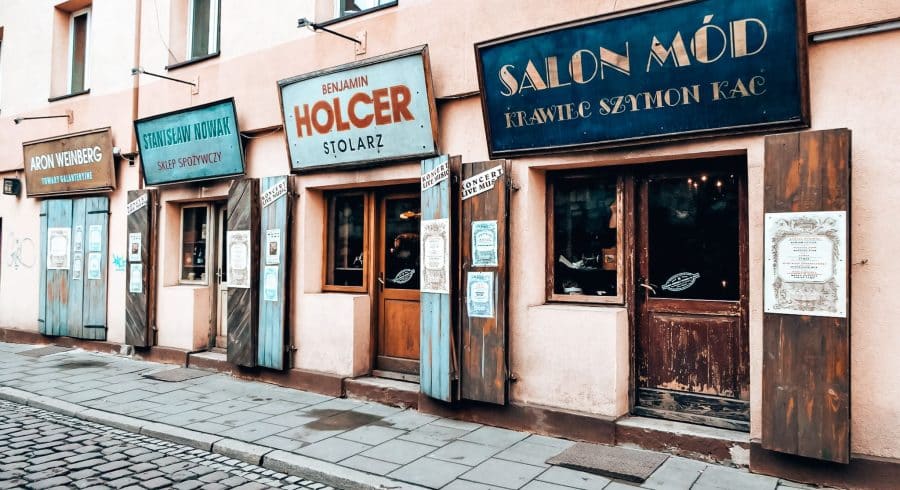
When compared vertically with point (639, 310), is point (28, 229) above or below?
above

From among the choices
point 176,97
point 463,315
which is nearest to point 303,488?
point 463,315

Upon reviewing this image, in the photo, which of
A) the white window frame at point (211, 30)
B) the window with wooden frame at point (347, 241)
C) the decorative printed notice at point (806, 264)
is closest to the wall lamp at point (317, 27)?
the window with wooden frame at point (347, 241)

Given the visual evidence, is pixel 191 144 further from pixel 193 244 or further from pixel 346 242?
pixel 346 242

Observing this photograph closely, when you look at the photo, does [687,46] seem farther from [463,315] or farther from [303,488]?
[303,488]

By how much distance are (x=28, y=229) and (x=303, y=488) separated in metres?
9.64

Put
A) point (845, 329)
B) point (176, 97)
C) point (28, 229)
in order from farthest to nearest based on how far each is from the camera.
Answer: point (28, 229)
point (176, 97)
point (845, 329)

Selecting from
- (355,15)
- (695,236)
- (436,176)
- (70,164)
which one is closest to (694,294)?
(695,236)

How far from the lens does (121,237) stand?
10.2 metres

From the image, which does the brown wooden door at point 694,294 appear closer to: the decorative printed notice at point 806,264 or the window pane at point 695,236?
the window pane at point 695,236

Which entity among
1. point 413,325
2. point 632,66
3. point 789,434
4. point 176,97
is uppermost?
point 176,97

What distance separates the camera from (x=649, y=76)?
539 centimetres

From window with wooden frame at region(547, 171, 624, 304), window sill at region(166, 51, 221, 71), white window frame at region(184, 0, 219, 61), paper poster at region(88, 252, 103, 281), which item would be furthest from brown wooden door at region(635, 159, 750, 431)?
paper poster at region(88, 252, 103, 281)

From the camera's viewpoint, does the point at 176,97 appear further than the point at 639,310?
Yes

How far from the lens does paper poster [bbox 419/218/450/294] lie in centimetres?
653
